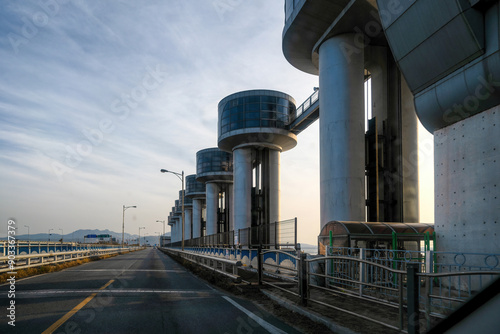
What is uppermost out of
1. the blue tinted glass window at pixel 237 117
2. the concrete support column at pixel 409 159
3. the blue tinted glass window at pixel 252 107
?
the blue tinted glass window at pixel 252 107

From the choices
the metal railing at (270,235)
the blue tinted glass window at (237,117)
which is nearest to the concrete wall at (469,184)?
the metal railing at (270,235)

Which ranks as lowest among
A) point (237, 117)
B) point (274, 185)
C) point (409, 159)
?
point (274, 185)

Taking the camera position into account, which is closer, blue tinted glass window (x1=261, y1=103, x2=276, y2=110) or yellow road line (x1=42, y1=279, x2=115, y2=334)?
yellow road line (x1=42, y1=279, x2=115, y2=334)

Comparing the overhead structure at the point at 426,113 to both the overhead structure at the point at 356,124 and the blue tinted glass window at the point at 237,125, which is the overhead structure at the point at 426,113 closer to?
the overhead structure at the point at 356,124

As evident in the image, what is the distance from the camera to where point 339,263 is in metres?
12.8

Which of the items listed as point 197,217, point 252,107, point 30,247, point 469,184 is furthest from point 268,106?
point 197,217

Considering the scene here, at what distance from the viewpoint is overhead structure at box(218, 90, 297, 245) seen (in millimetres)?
49312

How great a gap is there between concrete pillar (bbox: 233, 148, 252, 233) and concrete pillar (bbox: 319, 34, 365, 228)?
27.2 meters

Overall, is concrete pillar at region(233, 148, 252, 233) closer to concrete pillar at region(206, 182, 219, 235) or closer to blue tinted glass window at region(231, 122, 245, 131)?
blue tinted glass window at region(231, 122, 245, 131)

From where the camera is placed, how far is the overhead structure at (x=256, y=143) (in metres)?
49.3

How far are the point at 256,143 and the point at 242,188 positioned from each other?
22.3ft

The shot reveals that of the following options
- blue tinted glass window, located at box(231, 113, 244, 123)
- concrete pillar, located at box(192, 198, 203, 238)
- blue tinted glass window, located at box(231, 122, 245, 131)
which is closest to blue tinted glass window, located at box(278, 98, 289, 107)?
blue tinted glass window, located at box(231, 113, 244, 123)

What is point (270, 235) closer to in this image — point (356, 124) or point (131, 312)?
point (356, 124)

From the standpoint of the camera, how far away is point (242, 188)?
2131 inches
